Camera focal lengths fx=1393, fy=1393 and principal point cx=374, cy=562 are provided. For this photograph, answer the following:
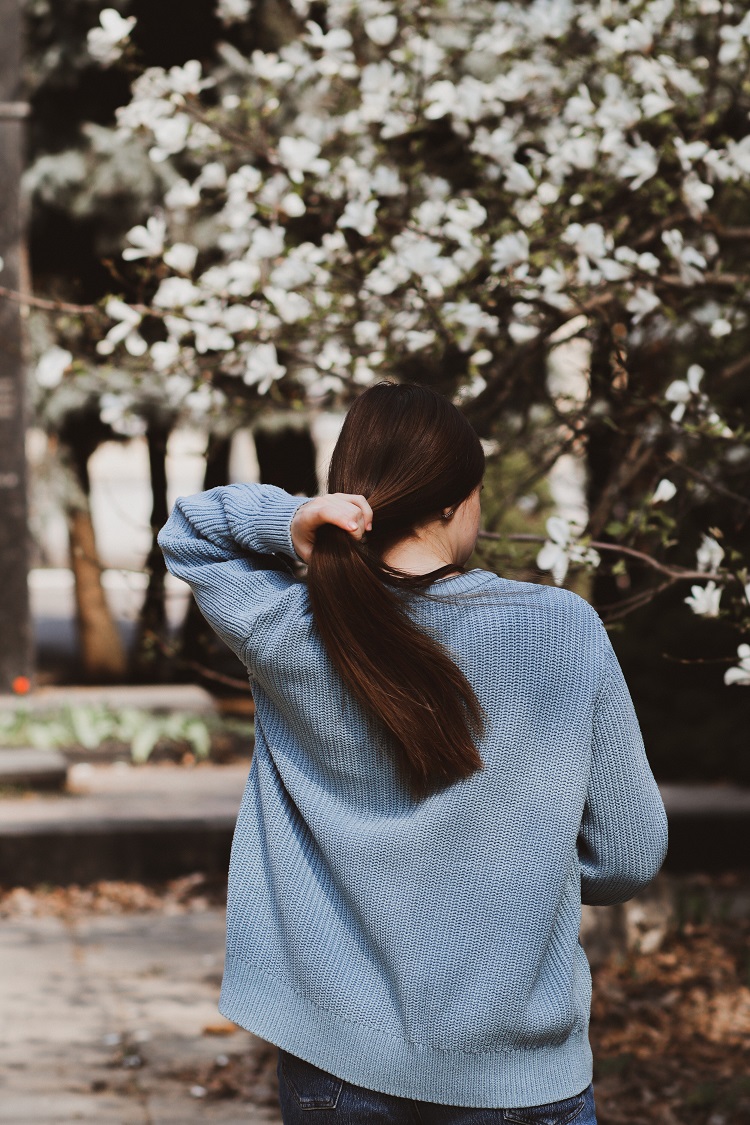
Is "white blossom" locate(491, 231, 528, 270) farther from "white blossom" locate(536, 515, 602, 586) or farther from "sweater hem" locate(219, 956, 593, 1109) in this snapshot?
"sweater hem" locate(219, 956, 593, 1109)

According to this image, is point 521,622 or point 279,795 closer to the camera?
point 521,622

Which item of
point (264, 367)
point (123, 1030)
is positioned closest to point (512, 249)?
point (264, 367)

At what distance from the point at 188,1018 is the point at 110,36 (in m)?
3.28

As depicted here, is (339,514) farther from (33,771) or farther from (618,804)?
(33,771)

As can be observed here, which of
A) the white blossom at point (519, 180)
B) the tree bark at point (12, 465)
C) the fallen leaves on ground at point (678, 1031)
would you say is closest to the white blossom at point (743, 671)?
the white blossom at point (519, 180)

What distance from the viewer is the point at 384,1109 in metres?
1.66

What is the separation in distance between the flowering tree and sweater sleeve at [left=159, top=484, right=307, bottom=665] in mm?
1411

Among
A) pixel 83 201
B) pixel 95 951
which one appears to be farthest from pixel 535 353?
pixel 83 201

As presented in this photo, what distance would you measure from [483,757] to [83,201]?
377 inches

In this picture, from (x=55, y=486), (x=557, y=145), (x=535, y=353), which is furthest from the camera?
(x=55, y=486)

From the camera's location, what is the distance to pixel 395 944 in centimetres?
164

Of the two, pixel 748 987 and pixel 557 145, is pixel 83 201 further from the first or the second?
pixel 748 987

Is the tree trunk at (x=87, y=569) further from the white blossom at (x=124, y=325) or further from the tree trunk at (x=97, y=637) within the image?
the white blossom at (x=124, y=325)

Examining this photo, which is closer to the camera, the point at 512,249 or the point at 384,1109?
the point at 384,1109
